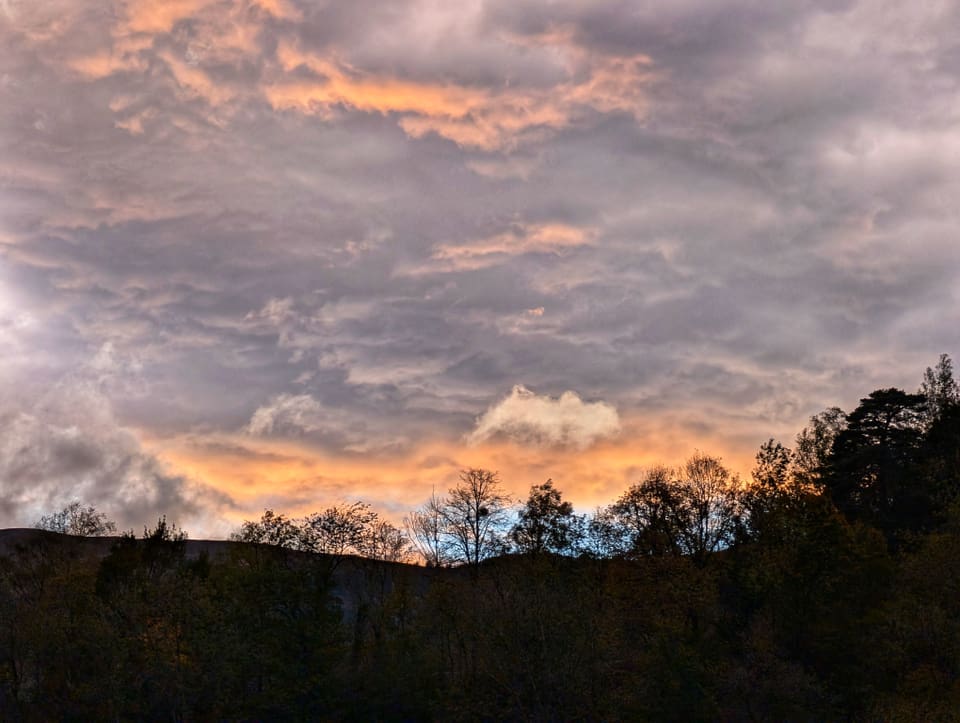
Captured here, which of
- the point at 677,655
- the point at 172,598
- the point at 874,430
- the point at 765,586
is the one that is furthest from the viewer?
the point at 874,430

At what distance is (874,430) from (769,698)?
5564 centimetres

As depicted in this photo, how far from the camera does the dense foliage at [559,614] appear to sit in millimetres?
60938

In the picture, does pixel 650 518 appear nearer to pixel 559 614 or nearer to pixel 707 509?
pixel 707 509

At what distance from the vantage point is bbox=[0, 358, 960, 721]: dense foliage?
200 ft

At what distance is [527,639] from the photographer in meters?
59.3

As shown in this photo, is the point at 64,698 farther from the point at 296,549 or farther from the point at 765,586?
the point at 765,586

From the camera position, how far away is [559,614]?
195ft

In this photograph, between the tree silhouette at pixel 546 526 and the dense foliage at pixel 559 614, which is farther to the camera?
the tree silhouette at pixel 546 526

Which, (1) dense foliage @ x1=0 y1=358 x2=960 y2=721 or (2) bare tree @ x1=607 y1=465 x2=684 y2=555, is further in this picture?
(2) bare tree @ x1=607 y1=465 x2=684 y2=555

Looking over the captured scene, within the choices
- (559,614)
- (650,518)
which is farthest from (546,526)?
(559,614)

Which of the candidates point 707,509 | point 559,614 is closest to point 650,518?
point 707,509

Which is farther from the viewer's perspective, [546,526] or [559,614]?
[546,526]

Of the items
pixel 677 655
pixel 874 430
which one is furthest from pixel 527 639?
pixel 874 430

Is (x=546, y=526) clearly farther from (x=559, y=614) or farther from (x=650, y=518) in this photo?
(x=559, y=614)
